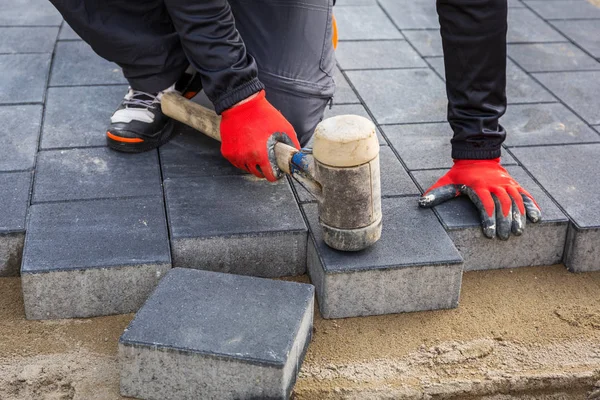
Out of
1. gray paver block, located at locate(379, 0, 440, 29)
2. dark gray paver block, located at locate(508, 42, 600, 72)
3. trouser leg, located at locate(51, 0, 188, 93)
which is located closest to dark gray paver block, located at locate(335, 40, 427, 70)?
gray paver block, located at locate(379, 0, 440, 29)

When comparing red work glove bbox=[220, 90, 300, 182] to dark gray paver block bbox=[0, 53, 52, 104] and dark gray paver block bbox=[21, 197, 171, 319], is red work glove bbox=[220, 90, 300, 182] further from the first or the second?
dark gray paver block bbox=[0, 53, 52, 104]

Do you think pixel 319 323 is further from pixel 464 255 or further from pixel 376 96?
pixel 376 96

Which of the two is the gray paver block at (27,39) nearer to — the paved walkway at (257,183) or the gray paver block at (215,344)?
the paved walkway at (257,183)

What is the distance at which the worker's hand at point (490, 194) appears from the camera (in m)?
3.02

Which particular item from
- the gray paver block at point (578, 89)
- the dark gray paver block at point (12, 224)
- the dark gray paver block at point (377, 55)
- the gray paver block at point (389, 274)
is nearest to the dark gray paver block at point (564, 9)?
the gray paver block at point (578, 89)

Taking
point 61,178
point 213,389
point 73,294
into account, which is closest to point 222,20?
point 61,178

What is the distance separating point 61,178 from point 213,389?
131 centimetres

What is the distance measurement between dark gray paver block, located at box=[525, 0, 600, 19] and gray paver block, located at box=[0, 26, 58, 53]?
10.7 ft

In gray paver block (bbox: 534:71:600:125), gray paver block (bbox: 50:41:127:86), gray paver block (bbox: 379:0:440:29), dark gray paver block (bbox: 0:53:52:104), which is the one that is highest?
dark gray paver block (bbox: 0:53:52:104)

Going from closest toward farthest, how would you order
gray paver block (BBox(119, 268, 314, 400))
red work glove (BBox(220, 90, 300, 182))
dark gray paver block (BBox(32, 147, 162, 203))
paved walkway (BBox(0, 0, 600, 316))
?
gray paver block (BBox(119, 268, 314, 400)) → paved walkway (BBox(0, 0, 600, 316)) → red work glove (BBox(220, 90, 300, 182)) → dark gray paver block (BBox(32, 147, 162, 203))

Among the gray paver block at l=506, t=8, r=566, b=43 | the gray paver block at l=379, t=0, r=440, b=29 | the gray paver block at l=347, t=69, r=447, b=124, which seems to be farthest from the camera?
the gray paver block at l=379, t=0, r=440, b=29

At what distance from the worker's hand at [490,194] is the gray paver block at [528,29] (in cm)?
206

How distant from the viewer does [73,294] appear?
2812 millimetres

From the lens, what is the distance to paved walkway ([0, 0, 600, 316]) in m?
2.93
